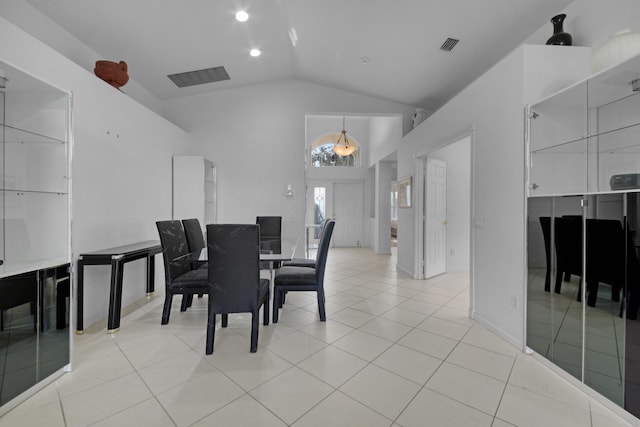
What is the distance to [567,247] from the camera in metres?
2.05

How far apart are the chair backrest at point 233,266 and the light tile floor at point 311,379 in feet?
1.37

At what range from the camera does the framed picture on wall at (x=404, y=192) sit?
16.4 feet

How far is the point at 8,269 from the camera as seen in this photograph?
1.72 meters

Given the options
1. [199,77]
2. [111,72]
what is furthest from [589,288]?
[199,77]

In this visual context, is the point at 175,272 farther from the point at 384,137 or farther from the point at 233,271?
the point at 384,137

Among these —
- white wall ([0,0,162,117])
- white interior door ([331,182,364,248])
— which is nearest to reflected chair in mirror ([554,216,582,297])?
white wall ([0,0,162,117])

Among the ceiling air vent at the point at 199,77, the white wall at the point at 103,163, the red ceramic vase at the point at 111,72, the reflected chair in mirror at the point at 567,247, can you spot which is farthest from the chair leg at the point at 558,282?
the ceiling air vent at the point at 199,77

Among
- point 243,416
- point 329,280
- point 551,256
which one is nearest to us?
point 243,416

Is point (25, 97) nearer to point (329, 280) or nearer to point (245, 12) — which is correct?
point (245, 12)

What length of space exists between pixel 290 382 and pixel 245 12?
3.92 meters

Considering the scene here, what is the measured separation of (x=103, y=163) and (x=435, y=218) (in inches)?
183

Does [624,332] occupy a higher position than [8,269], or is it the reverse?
[8,269]

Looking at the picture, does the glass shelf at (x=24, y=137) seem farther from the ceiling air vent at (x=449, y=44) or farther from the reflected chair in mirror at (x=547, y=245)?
the ceiling air vent at (x=449, y=44)

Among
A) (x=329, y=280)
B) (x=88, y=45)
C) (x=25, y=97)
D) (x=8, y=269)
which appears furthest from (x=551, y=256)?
(x=88, y=45)
